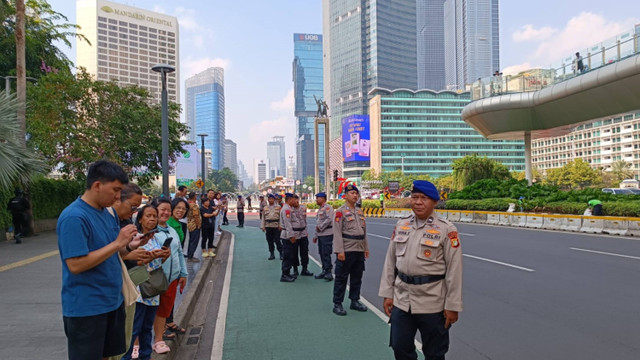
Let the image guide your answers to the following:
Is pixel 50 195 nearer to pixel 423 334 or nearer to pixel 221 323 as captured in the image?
pixel 221 323

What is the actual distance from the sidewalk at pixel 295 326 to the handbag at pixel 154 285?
43.7 inches

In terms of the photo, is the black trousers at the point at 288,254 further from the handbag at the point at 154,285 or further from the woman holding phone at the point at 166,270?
the handbag at the point at 154,285

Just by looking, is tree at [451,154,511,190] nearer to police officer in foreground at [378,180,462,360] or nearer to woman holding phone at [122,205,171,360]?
police officer in foreground at [378,180,462,360]

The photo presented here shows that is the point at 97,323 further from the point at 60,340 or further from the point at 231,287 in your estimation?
the point at 231,287

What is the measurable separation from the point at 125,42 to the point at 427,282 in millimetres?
166299

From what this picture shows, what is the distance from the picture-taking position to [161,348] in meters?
4.52

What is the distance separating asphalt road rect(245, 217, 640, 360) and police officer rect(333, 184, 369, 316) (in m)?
0.67

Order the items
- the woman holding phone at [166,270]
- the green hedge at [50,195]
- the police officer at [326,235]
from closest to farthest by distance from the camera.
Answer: the woman holding phone at [166,270]
the police officer at [326,235]
the green hedge at [50,195]

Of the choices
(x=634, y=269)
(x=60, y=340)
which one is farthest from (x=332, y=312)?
(x=634, y=269)

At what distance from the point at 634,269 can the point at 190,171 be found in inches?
4490

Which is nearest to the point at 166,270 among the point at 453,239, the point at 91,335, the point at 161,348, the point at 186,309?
the point at 161,348

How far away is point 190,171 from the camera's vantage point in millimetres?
115500

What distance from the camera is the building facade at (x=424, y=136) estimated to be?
125812mm

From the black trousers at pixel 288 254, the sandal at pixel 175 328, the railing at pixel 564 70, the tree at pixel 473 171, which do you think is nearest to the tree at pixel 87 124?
the black trousers at pixel 288 254
